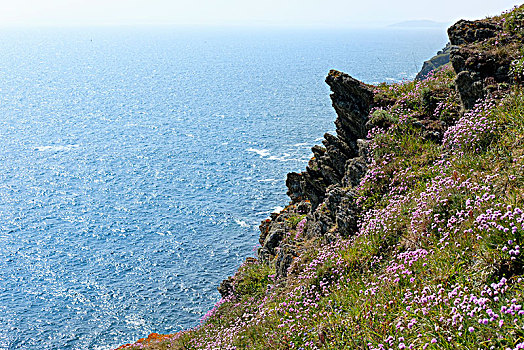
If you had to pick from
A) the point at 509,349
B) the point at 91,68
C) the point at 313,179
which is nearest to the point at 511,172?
the point at 509,349

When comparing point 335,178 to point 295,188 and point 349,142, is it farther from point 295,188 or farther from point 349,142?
point 295,188

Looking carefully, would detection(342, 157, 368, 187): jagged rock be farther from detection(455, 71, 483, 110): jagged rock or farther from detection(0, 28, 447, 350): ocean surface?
detection(0, 28, 447, 350): ocean surface

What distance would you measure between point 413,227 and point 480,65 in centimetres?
729

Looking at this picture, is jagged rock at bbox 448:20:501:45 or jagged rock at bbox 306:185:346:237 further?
jagged rock at bbox 306:185:346:237

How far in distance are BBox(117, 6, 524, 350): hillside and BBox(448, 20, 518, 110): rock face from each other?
0.12 feet

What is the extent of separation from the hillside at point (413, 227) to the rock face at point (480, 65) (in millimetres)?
38

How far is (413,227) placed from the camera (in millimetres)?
9891

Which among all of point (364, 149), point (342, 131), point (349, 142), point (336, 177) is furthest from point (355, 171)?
point (342, 131)

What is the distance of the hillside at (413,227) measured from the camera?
6.75 metres

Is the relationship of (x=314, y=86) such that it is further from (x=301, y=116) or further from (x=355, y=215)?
(x=355, y=215)

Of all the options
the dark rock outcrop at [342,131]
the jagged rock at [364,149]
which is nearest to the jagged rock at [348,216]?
the jagged rock at [364,149]

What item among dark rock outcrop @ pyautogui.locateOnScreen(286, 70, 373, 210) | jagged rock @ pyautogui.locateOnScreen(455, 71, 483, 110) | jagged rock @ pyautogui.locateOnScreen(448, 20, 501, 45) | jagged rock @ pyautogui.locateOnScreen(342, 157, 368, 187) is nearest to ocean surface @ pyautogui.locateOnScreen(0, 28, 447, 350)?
dark rock outcrop @ pyautogui.locateOnScreen(286, 70, 373, 210)

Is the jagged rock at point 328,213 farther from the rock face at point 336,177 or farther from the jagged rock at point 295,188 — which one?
the jagged rock at point 295,188

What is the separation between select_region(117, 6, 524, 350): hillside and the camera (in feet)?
22.2
